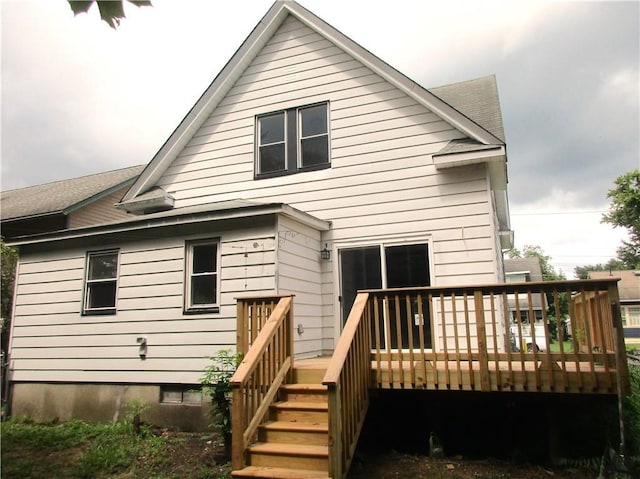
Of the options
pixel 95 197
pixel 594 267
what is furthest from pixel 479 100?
pixel 594 267

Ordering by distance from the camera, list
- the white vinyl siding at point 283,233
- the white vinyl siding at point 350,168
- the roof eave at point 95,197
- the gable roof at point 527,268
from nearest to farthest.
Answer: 1. the white vinyl siding at point 283,233
2. the white vinyl siding at point 350,168
3. the roof eave at point 95,197
4. the gable roof at point 527,268

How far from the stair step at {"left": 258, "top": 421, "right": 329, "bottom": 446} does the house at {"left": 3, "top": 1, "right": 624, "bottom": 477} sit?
492 millimetres

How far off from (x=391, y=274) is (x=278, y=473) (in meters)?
3.97

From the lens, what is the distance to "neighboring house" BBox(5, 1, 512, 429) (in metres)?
7.04

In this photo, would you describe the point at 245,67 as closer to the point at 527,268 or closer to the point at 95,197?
the point at 95,197

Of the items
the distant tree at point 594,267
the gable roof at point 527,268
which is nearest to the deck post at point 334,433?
the gable roof at point 527,268

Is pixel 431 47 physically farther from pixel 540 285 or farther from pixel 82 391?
pixel 82 391

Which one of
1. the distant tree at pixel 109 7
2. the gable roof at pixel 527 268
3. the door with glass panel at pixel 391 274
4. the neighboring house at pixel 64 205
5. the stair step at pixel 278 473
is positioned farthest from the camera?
the gable roof at pixel 527 268

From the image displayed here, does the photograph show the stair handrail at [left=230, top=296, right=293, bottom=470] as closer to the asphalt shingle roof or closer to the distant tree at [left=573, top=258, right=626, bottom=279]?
the asphalt shingle roof

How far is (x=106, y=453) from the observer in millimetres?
5641

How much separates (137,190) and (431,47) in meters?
6.93

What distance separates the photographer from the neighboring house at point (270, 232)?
7.04 m

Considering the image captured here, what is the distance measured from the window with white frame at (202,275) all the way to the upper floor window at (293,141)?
7.14 ft

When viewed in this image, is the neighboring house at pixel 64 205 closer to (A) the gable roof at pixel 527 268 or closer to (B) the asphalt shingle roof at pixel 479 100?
(B) the asphalt shingle roof at pixel 479 100
